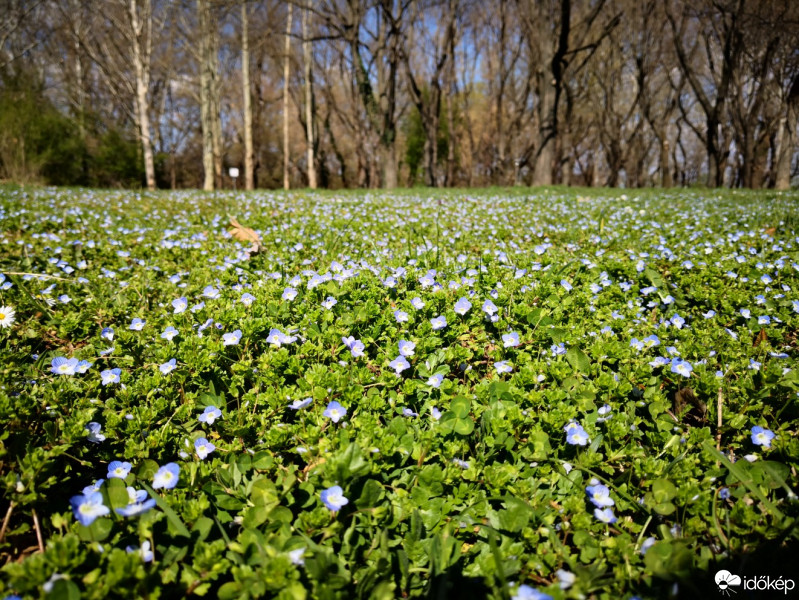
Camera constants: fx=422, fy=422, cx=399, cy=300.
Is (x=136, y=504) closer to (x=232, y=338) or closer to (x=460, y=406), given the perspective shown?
(x=232, y=338)

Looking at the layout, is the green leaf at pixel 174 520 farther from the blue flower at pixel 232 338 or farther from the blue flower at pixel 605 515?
the blue flower at pixel 605 515

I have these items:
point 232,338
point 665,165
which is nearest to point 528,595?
point 232,338

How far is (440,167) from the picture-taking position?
38.6 meters

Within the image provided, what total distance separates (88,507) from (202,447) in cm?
36

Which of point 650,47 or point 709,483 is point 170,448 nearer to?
point 709,483

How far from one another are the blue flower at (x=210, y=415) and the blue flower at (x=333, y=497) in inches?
24.7

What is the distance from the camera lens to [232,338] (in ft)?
6.50

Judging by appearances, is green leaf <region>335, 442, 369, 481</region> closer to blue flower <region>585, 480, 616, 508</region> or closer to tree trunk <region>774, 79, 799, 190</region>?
blue flower <region>585, 480, 616, 508</region>

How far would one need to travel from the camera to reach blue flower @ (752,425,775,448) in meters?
1.46

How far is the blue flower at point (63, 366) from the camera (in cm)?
174

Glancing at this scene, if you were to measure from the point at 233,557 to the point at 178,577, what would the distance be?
16 cm

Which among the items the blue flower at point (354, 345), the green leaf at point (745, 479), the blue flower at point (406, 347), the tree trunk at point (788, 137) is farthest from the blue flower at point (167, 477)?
the tree trunk at point (788, 137)

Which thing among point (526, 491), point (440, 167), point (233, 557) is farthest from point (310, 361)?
point (440, 167)

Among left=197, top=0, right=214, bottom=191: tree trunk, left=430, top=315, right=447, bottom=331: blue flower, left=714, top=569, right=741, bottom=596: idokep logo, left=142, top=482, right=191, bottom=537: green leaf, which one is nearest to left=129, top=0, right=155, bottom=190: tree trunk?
left=197, top=0, right=214, bottom=191: tree trunk
